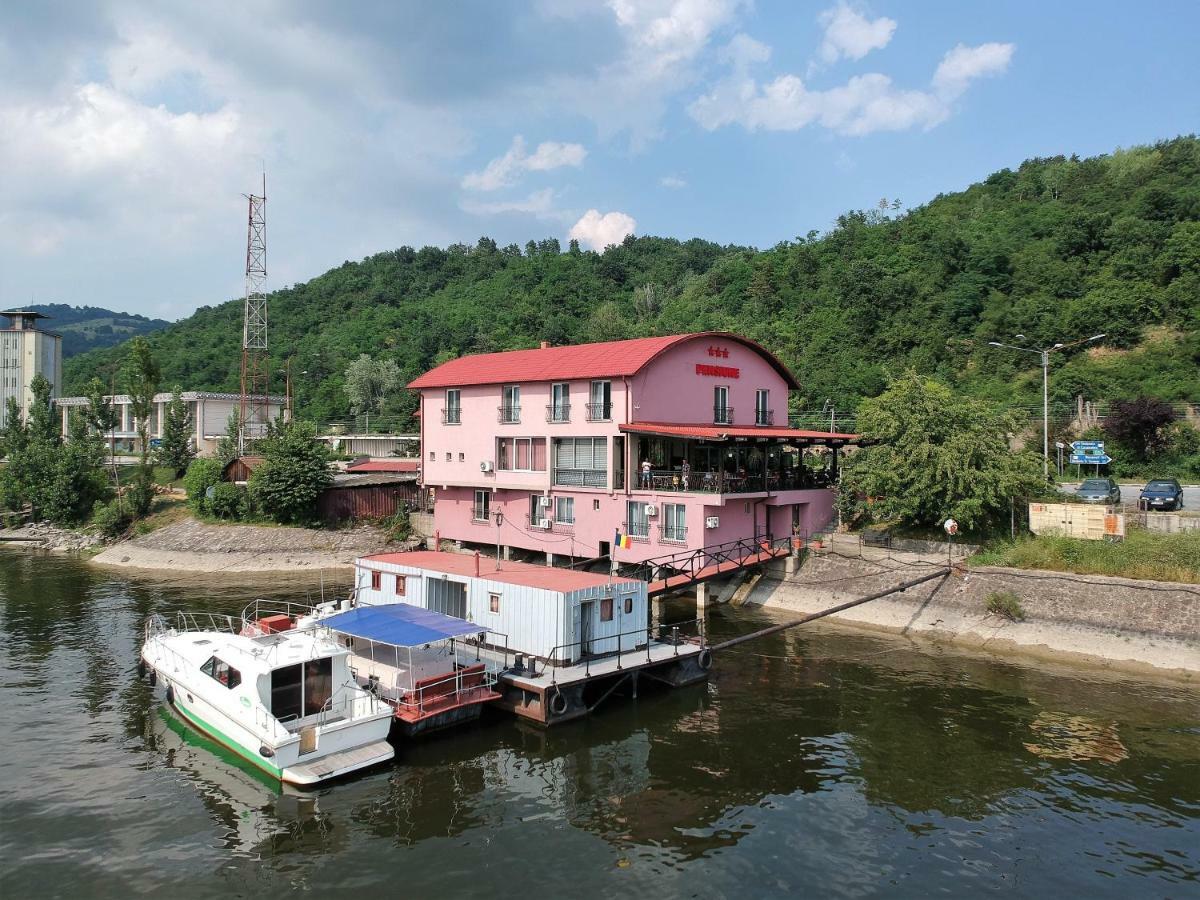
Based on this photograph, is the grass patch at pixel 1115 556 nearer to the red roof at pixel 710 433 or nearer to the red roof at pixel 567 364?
the red roof at pixel 710 433

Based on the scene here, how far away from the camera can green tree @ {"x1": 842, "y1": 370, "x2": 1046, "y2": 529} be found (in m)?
32.1

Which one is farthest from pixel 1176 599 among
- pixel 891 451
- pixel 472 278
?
pixel 472 278

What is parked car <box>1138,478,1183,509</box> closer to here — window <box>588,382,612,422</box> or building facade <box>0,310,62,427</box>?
window <box>588,382,612,422</box>

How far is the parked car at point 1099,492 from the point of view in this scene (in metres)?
38.1

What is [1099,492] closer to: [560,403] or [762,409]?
[762,409]

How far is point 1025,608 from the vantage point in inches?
1118

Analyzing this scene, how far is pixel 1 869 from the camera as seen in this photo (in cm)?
1462

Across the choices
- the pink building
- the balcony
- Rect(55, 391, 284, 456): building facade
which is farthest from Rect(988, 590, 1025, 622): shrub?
Rect(55, 391, 284, 456): building facade

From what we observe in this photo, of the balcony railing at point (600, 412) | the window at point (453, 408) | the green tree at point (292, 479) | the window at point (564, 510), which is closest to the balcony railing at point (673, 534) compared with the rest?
the window at point (564, 510)

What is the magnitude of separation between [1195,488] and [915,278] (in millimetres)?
41930

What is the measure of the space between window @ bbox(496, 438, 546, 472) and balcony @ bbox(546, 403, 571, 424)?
4.36 ft

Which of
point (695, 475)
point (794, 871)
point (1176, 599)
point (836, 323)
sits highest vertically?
point (836, 323)

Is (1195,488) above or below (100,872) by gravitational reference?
above

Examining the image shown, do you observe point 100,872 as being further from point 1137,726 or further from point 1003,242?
point 1003,242
